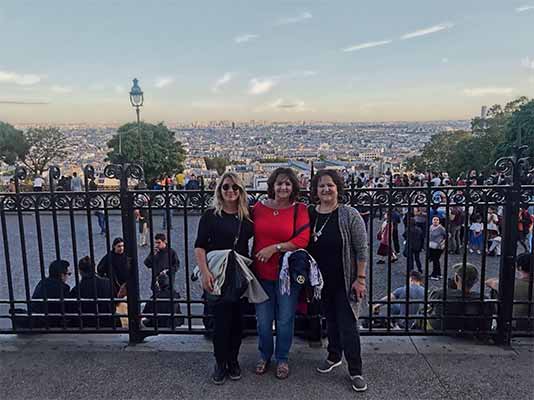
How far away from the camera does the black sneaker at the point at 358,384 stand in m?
3.16

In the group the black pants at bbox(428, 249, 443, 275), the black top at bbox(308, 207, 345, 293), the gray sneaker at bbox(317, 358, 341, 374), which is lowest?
the black pants at bbox(428, 249, 443, 275)

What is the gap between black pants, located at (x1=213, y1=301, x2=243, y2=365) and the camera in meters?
3.26

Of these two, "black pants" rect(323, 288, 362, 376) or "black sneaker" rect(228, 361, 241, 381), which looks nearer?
"black pants" rect(323, 288, 362, 376)

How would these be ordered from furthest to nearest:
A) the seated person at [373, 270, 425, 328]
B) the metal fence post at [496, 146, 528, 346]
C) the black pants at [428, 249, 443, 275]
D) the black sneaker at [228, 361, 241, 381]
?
the black pants at [428, 249, 443, 275] < the seated person at [373, 270, 425, 328] < the metal fence post at [496, 146, 528, 346] < the black sneaker at [228, 361, 241, 381]

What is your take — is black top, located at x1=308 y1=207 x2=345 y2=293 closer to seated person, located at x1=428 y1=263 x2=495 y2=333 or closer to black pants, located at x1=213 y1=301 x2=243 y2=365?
black pants, located at x1=213 y1=301 x2=243 y2=365

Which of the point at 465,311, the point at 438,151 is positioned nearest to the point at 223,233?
the point at 465,311

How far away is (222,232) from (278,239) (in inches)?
15.7

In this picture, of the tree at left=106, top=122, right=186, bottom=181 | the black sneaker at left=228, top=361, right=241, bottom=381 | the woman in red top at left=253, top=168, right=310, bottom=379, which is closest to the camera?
the woman in red top at left=253, top=168, right=310, bottom=379

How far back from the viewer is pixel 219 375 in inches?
130

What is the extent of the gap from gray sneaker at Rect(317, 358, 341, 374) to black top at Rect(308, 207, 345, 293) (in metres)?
0.62

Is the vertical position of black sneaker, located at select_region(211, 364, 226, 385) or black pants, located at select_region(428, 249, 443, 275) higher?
black sneaker, located at select_region(211, 364, 226, 385)

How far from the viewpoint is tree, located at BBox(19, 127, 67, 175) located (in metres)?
24.8

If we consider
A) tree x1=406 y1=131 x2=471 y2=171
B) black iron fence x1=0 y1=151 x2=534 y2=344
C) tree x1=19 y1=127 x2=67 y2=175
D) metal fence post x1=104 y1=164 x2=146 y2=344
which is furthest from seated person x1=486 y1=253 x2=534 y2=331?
tree x1=406 y1=131 x2=471 y2=171

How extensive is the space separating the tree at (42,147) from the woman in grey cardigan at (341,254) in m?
24.6
